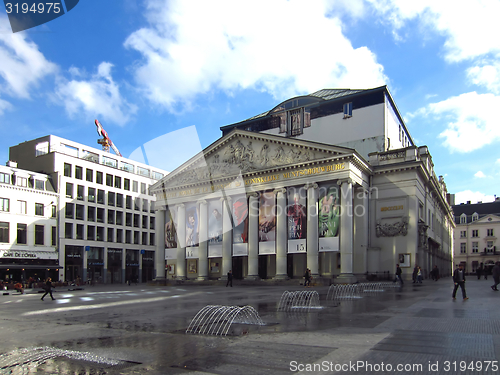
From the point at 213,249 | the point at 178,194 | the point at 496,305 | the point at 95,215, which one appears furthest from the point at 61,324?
the point at 95,215

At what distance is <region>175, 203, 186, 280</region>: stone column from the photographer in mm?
54188

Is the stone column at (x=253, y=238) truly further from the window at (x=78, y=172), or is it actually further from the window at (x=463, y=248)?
the window at (x=463, y=248)

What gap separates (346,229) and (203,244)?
18972 millimetres

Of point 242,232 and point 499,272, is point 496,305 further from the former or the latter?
point 242,232

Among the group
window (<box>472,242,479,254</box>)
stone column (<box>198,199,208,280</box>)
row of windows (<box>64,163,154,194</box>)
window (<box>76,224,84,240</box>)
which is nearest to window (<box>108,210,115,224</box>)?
row of windows (<box>64,163,154,194</box>)

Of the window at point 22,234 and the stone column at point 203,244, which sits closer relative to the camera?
the stone column at point 203,244

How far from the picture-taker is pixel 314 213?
43.5 m

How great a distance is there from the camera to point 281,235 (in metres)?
45.7

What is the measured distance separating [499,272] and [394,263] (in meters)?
18.0

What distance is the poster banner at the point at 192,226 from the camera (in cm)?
5319

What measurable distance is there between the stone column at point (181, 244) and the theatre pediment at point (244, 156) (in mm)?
4181

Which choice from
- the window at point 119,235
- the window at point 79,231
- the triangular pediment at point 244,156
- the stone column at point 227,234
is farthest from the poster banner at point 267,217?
the window at point 119,235

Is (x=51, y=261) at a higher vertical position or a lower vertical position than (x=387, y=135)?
lower

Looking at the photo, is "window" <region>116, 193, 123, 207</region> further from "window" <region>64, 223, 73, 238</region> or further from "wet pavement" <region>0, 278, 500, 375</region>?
"wet pavement" <region>0, 278, 500, 375</region>
